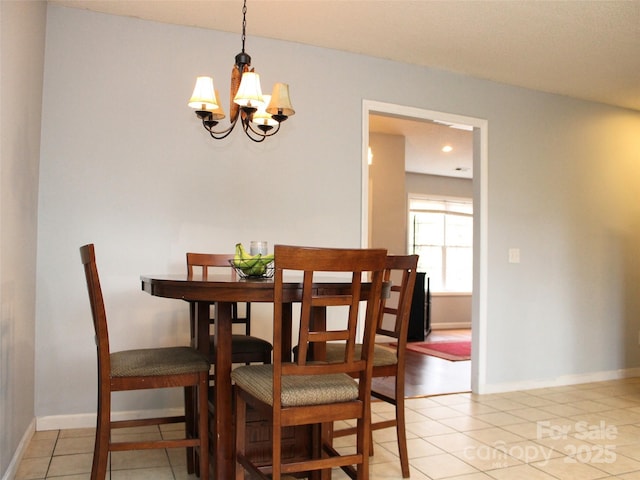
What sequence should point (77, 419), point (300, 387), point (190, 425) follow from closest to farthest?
point (300, 387), point (190, 425), point (77, 419)

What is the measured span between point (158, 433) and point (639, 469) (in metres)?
2.49

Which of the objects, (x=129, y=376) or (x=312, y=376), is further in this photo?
(x=129, y=376)

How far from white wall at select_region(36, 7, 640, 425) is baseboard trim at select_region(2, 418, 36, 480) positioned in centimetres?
18

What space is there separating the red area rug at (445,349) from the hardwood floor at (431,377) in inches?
6.6

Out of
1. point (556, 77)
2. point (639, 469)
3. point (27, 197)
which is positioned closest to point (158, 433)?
point (27, 197)

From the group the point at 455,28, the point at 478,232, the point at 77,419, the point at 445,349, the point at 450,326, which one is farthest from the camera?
the point at 450,326

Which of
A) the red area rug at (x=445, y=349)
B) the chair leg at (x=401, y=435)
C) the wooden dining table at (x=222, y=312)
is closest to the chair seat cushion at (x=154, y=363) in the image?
the wooden dining table at (x=222, y=312)

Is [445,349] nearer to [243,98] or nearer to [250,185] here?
[250,185]

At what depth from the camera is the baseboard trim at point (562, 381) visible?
428 centimetres

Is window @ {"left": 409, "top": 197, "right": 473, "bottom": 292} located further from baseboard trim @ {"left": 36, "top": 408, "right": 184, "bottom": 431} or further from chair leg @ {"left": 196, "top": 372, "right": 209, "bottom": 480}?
chair leg @ {"left": 196, "top": 372, "right": 209, "bottom": 480}

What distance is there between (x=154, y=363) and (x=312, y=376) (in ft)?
2.14

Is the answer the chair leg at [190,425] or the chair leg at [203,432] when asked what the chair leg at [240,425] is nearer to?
the chair leg at [203,432]

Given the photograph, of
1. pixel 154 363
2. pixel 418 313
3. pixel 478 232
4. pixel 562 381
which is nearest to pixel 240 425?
pixel 154 363

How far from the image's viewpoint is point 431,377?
474cm
